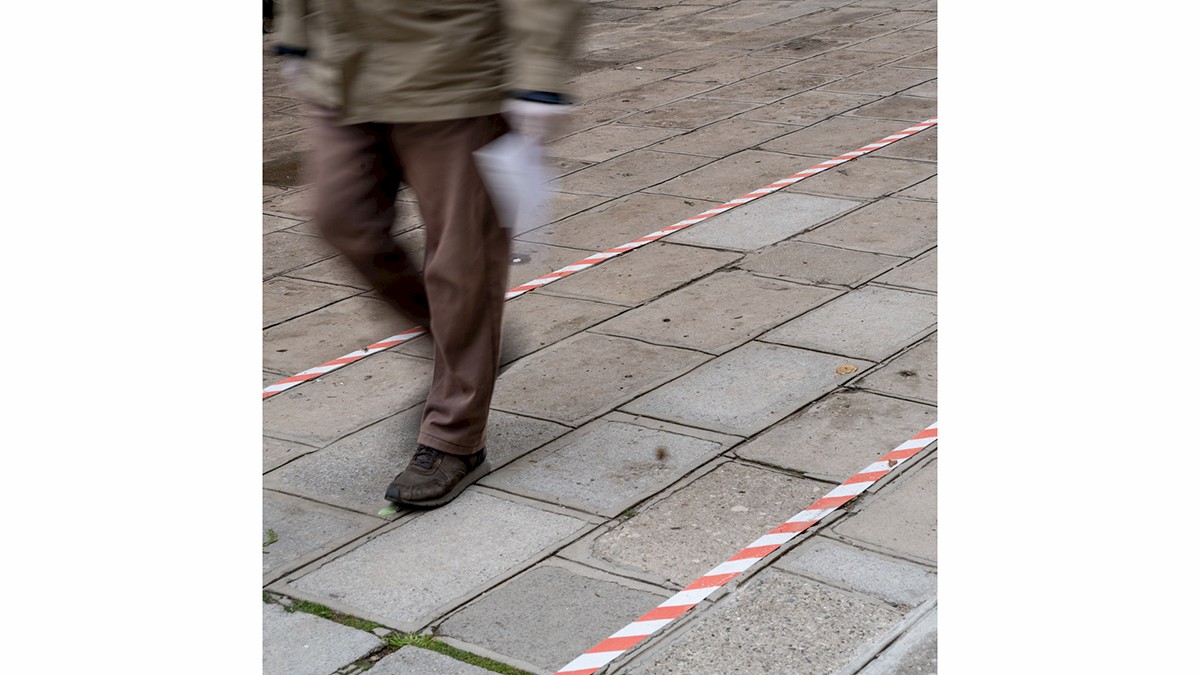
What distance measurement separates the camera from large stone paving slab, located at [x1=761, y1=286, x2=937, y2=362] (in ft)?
15.5

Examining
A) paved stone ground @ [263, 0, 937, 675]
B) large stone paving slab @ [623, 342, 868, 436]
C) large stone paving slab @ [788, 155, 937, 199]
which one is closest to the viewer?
paved stone ground @ [263, 0, 937, 675]

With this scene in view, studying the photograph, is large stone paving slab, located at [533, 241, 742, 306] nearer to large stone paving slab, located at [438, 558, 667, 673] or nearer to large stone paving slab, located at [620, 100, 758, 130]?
large stone paving slab, located at [438, 558, 667, 673]

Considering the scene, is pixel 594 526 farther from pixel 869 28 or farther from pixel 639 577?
pixel 869 28

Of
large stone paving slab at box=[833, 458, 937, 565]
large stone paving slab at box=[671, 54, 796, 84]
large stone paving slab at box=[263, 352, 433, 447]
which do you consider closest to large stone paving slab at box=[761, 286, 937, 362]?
large stone paving slab at box=[833, 458, 937, 565]

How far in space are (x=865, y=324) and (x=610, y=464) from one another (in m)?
1.43

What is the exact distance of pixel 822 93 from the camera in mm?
9047

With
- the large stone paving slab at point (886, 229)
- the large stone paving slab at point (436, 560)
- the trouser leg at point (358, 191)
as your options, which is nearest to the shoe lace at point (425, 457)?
the large stone paving slab at point (436, 560)

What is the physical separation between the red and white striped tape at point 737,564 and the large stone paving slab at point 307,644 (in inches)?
18.4

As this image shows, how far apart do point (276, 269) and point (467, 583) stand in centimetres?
299

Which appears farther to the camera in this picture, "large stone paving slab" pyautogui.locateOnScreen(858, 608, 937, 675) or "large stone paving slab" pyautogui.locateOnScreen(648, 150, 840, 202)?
"large stone paving slab" pyautogui.locateOnScreen(648, 150, 840, 202)

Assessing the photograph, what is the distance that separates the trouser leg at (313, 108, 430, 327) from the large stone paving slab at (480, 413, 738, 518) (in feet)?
2.27

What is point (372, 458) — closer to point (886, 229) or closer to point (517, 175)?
point (517, 175)

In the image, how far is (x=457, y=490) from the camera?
373cm

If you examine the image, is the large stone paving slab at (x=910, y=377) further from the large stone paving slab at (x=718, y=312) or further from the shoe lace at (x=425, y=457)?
the shoe lace at (x=425, y=457)
